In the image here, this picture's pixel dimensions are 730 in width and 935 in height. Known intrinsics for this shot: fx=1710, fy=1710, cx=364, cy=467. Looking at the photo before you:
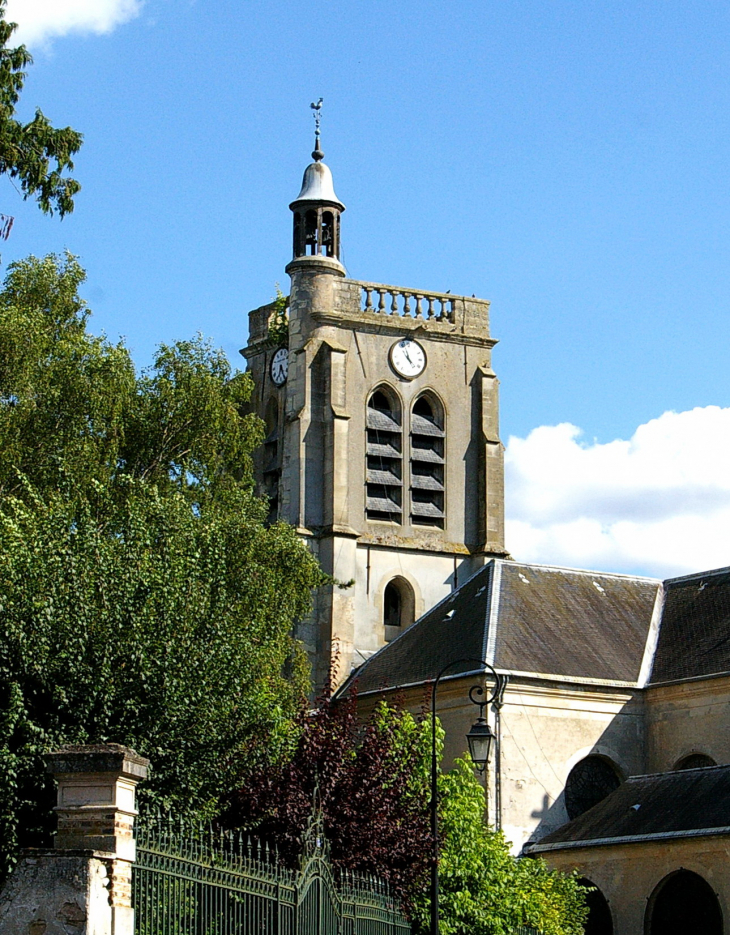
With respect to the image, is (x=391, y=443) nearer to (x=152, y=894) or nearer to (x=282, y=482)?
(x=282, y=482)

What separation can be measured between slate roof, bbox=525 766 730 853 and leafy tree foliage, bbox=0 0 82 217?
1639 centimetres

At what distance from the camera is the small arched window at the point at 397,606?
140ft

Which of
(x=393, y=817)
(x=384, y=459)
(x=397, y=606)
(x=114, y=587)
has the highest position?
(x=384, y=459)

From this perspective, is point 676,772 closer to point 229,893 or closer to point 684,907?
point 684,907

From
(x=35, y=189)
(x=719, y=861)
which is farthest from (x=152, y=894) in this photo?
(x=719, y=861)

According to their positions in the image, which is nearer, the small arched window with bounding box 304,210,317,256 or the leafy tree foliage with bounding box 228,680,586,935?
the leafy tree foliage with bounding box 228,680,586,935

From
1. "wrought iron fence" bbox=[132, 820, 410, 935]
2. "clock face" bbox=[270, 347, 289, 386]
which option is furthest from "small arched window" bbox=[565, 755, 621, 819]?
"wrought iron fence" bbox=[132, 820, 410, 935]

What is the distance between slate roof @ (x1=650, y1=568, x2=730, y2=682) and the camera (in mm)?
33812

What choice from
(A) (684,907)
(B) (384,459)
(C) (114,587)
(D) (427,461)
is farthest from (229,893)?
(D) (427,461)

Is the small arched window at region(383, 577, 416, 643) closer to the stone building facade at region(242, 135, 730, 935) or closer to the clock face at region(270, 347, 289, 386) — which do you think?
the stone building facade at region(242, 135, 730, 935)

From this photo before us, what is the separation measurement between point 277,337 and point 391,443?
4.42 metres

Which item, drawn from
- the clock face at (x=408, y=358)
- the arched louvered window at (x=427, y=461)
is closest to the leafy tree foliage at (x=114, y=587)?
the arched louvered window at (x=427, y=461)

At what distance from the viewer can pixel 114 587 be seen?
19141mm

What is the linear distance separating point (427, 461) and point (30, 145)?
27.7 m
